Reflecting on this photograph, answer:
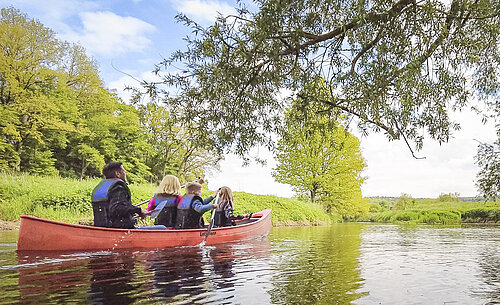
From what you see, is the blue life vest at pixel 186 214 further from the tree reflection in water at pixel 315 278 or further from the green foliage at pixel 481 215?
the green foliage at pixel 481 215

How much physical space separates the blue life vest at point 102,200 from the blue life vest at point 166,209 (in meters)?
1.69

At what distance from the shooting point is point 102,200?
765 cm

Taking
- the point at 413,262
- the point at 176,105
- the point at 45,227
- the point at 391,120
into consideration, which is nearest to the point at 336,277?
the point at 413,262

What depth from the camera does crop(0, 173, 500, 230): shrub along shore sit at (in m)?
16.1

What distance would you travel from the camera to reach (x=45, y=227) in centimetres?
727

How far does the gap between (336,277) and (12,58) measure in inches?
1091

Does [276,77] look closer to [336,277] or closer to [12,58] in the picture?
[336,277]

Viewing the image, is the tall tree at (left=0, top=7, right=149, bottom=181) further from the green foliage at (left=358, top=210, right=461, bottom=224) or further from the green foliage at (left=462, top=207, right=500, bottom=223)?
the green foliage at (left=462, top=207, right=500, bottom=223)

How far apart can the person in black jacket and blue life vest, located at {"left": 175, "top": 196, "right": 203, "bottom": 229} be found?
171cm

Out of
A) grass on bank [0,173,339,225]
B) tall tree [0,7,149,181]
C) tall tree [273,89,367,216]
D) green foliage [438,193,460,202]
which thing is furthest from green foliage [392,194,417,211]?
tall tree [0,7,149,181]

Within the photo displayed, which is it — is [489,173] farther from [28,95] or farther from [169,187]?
[28,95]

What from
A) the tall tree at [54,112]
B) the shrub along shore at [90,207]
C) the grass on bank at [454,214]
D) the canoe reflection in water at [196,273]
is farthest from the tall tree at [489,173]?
the tall tree at [54,112]

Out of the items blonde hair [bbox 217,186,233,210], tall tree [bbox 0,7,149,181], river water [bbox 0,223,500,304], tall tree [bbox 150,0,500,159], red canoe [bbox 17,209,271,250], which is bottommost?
river water [bbox 0,223,500,304]

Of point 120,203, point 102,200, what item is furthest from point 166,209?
point 102,200
